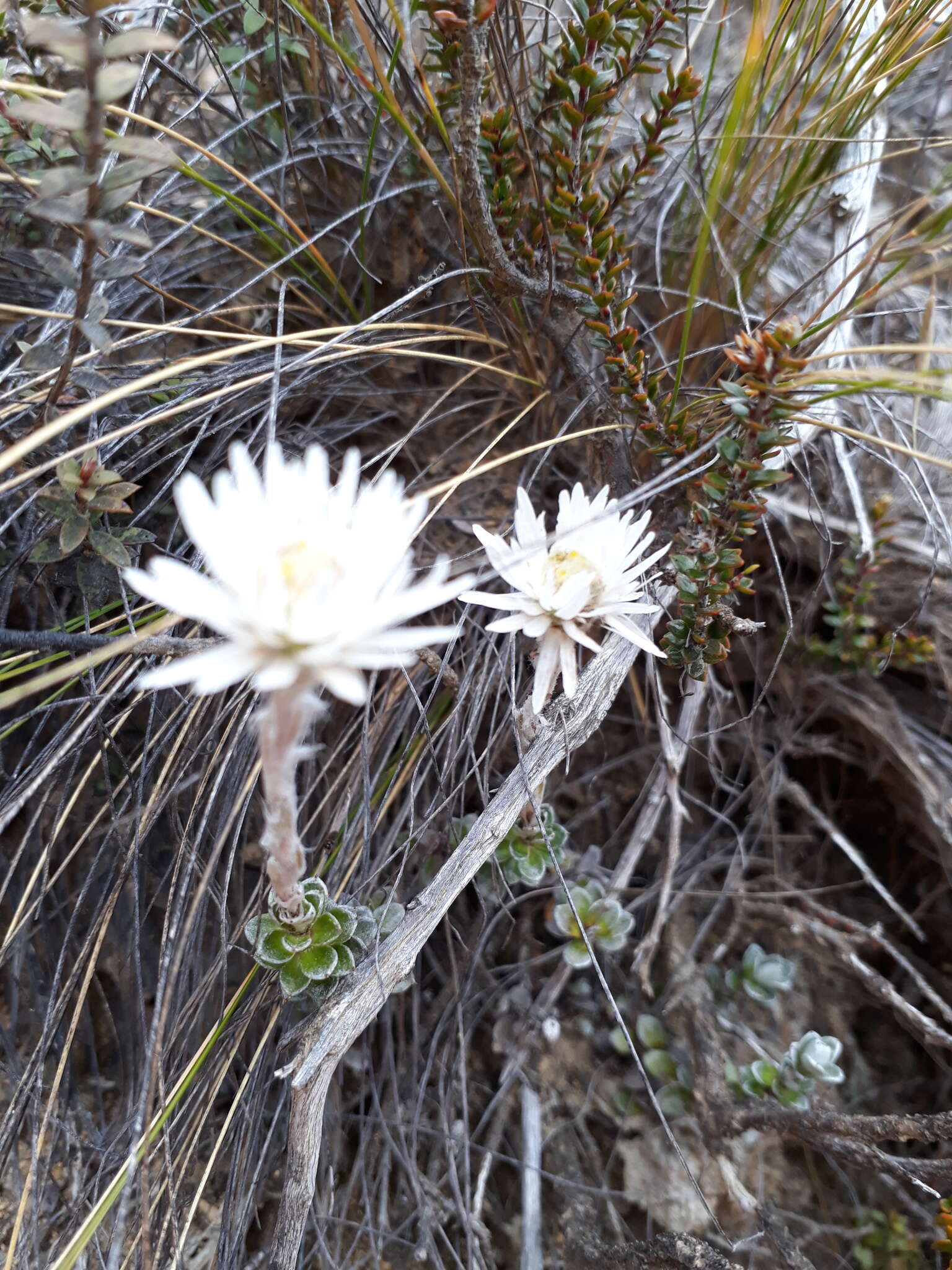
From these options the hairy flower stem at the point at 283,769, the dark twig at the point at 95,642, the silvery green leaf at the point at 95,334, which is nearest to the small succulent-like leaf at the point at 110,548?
the dark twig at the point at 95,642

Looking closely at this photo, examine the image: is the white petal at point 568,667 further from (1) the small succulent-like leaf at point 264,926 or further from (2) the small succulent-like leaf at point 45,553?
(2) the small succulent-like leaf at point 45,553

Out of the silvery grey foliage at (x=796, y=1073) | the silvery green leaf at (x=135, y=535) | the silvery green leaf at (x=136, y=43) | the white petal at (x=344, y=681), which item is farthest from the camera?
the silvery grey foliage at (x=796, y=1073)

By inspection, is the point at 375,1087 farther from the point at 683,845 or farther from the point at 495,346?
the point at 495,346

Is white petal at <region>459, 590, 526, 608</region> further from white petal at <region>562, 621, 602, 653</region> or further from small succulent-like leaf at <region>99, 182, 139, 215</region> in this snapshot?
small succulent-like leaf at <region>99, 182, 139, 215</region>

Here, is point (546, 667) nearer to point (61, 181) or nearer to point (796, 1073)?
point (61, 181)

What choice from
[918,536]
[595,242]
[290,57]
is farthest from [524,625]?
[290,57]

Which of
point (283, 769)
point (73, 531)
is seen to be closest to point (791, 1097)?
point (283, 769)
